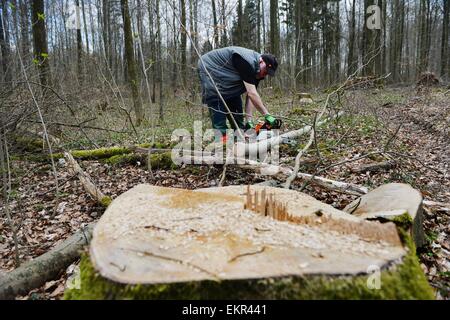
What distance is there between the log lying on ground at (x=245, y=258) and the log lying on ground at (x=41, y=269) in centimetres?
70

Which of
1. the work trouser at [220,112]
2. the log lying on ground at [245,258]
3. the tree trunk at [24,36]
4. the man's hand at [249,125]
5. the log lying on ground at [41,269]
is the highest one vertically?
the tree trunk at [24,36]

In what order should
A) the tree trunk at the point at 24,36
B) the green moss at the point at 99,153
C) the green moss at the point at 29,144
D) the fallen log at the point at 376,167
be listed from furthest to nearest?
1. the tree trunk at the point at 24,36
2. the green moss at the point at 29,144
3. the green moss at the point at 99,153
4. the fallen log at the point at 376,167

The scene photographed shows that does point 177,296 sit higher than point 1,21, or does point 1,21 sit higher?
point 1,21

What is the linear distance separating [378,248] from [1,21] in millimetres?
16299

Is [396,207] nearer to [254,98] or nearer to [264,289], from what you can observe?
[264,289]

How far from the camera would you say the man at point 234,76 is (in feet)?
15.8

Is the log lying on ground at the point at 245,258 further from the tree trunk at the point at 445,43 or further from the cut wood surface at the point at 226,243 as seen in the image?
the tree trunk at the point at 445,43

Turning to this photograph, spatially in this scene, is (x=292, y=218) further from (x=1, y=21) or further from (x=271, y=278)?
(x=1, y=21)

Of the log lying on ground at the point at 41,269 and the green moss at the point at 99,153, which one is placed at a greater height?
the green moss at the point at 99,153

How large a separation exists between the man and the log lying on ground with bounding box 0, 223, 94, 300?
265cm

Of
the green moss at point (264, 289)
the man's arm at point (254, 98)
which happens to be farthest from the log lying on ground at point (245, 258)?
the man's arm at point (254, 98)

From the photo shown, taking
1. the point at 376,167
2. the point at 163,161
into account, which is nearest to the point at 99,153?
the point at 163,161

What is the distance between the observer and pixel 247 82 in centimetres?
487
